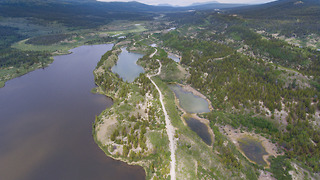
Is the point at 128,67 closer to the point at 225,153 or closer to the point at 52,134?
the point at 52,134

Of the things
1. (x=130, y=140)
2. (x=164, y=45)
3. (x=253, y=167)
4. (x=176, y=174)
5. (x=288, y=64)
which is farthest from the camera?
(x=164, y=45)

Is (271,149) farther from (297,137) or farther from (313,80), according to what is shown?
(313,80)

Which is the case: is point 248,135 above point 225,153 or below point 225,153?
above

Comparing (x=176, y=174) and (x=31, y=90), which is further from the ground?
(x=31, y=90)

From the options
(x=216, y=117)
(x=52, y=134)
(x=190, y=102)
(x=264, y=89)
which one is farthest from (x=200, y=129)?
(x=52, y=134)

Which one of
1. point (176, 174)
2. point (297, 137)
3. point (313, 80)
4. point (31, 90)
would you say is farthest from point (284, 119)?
point (31, 90)

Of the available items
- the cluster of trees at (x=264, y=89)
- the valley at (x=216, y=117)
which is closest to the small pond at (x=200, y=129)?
the valley at (x=216, y=117)

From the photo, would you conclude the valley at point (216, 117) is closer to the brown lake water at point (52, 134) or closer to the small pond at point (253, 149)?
the small pond at point (253, 149)
